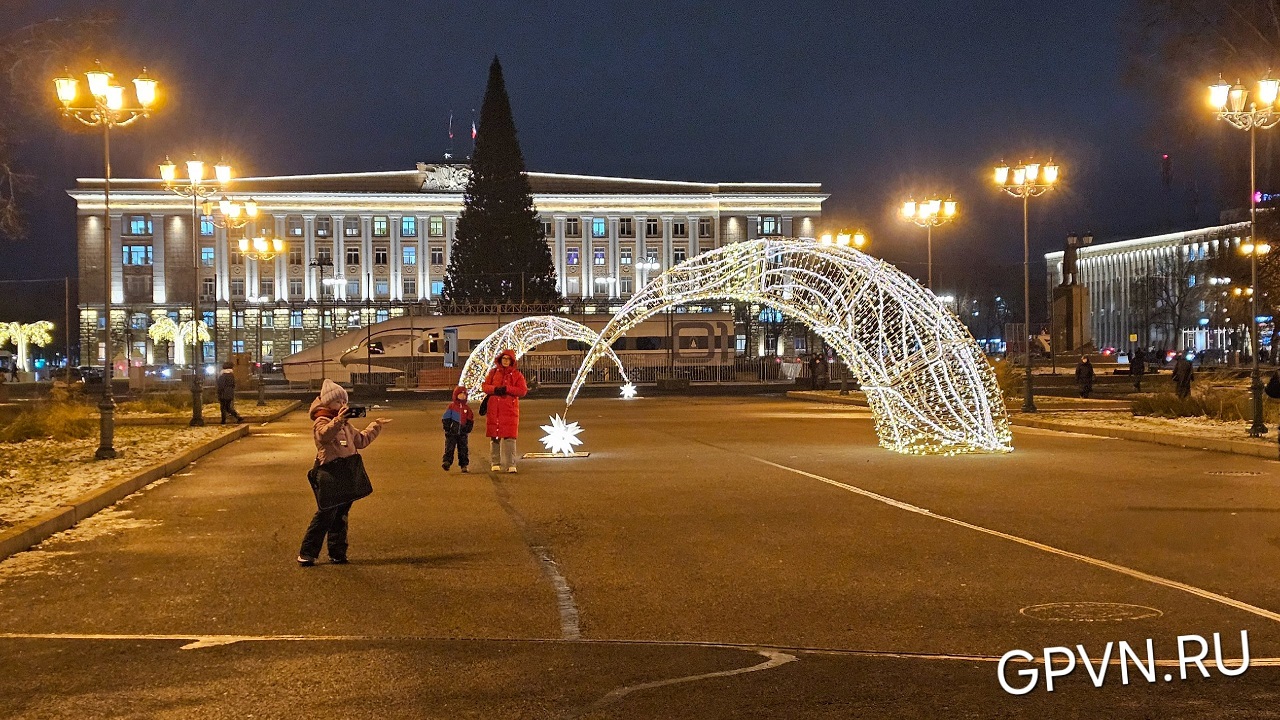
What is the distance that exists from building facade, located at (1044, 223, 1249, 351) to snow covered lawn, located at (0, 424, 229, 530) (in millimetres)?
76444

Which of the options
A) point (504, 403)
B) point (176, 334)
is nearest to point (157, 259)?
point (176, 334)

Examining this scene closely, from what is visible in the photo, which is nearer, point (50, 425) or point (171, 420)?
point (50, 425)

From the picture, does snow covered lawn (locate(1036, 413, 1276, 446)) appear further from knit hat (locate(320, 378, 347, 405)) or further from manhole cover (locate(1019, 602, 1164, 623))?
knit hat (locate(320, 378, 347, 405))

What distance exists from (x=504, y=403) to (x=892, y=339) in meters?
7.65

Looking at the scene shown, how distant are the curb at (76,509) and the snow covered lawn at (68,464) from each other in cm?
17

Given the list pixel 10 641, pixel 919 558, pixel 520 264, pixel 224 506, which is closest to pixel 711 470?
pixel 224 506

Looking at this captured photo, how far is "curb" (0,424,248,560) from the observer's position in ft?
38.8

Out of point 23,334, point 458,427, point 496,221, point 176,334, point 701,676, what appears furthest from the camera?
point 176,334

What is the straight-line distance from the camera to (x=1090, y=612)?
8.48m

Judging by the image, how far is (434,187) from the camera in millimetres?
124250

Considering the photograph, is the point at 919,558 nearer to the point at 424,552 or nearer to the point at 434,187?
the point at 424,552

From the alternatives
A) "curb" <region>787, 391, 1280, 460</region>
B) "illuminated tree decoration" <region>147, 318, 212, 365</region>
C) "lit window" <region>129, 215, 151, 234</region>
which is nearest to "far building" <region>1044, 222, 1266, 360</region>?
"curb" <region>787, 391, 1280, 460</region>

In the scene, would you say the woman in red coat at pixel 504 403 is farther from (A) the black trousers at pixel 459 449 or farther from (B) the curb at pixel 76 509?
(B) the curb at pixel 76 509

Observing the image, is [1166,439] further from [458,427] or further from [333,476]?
[333,476]
